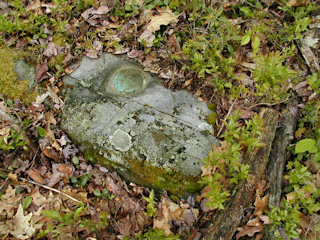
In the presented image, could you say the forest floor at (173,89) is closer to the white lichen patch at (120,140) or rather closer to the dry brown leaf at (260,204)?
the dry brown leaf at (260,204)

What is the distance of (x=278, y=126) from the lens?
3.23m

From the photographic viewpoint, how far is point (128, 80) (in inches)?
135

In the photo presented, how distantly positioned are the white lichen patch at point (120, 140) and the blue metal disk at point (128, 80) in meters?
0.66

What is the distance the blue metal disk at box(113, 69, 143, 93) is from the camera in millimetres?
3355

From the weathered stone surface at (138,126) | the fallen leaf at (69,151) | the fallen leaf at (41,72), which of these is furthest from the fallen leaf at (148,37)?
the fallen leaf at (69,151)

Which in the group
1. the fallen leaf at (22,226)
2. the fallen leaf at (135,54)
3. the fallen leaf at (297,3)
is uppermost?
the fallen leaf at (297,3)

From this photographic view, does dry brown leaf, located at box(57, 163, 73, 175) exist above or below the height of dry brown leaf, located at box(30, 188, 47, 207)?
above

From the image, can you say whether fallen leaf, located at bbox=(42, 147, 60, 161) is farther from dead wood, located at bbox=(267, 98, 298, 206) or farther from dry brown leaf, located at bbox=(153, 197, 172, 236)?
dead wood, located at bbox=(267, 98, 298, 206)

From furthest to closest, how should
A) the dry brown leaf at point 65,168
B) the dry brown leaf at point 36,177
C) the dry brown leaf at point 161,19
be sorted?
the dry brown leaf at point 161,19
the dry brown leaf at point 65,168
the dry brown leaf at point 36,177

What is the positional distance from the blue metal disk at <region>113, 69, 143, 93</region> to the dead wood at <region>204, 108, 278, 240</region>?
1.74m

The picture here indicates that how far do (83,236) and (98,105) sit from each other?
5.29 ft

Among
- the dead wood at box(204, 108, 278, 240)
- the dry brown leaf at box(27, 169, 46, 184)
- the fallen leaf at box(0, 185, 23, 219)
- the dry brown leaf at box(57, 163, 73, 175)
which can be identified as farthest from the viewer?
the dry brown leaf at box(57, 163, 73, 175)

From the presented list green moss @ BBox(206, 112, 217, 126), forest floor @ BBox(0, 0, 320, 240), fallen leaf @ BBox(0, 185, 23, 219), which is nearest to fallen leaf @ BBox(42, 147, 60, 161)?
forest floor @ BBox(0, 0, 320, 240)

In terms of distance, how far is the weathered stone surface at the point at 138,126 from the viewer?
112 inches
